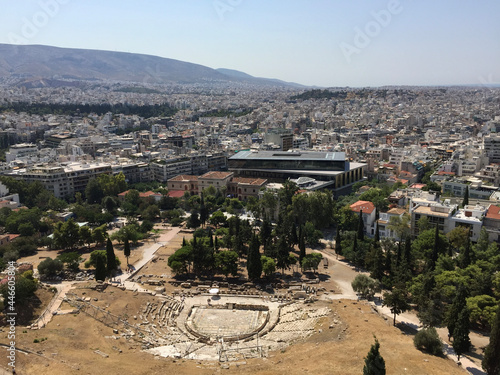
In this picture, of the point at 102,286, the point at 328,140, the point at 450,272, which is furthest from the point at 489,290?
the point at 328,140

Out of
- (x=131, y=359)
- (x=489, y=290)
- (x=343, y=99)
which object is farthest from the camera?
(x=343, y=99)

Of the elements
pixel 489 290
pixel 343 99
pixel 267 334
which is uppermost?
pixel 343 99

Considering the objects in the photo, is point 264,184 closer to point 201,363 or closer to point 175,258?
point 175,258

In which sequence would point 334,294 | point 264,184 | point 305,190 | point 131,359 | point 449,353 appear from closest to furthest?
point 131,359, point 449,353, point 334,294, point 305,190, point 264,184

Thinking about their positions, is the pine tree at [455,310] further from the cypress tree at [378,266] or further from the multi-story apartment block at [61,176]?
the multi-story apartment block at [61,176]

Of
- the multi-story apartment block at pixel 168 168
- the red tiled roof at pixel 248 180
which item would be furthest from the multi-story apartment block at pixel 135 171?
the red tiled roof at pixel 248 180

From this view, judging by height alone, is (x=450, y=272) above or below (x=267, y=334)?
above

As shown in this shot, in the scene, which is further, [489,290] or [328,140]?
[328,140]
